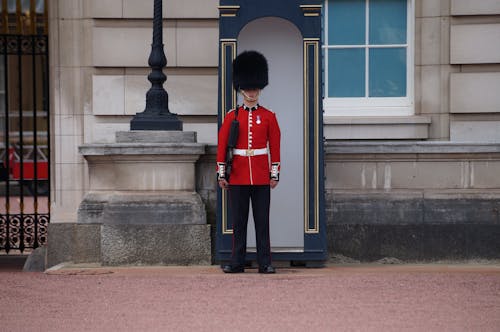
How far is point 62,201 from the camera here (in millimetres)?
11016

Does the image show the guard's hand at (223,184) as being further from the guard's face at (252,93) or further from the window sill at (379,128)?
the window sill at (379,128)

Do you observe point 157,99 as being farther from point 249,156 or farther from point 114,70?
point 249,156

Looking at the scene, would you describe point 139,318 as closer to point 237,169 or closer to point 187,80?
point 237,169

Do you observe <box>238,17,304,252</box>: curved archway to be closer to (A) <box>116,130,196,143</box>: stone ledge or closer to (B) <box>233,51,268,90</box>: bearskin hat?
(B) <box>233,51,268,90</box>: bearskin hat

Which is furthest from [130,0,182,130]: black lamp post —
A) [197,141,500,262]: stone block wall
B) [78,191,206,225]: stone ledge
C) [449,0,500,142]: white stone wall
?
[449,0,500,142]: white stone wall

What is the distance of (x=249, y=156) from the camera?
9477mm

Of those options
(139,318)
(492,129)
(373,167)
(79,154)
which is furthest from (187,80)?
(139,318)

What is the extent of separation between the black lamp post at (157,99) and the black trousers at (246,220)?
3.31ft

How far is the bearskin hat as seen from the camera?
9453 millimetres

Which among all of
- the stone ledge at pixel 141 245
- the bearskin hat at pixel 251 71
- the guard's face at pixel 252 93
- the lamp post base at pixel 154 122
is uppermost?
the bearskin hat at pixel 251 71

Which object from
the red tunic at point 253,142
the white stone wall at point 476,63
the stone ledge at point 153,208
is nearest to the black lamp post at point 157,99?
the stone ledge at point 153,208

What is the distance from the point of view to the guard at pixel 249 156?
31.0ft

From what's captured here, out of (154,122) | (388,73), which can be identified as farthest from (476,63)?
(154,122)

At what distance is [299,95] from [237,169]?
39.3 inches
